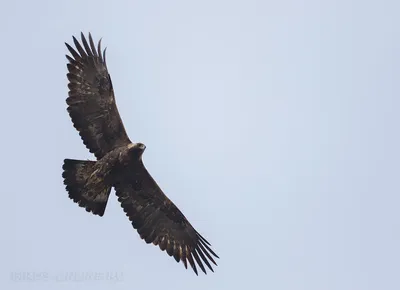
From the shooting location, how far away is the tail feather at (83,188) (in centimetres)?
1864

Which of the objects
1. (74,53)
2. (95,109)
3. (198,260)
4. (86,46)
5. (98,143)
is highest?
(86,46)

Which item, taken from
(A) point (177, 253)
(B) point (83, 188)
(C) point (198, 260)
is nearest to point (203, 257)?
(C) point (198, 260)

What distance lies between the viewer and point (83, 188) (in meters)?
18.8

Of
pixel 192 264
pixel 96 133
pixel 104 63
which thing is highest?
pixel 104 63

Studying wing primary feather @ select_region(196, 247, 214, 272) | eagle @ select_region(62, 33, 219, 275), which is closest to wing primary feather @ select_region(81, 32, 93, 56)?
eagle @ select_region(62, 33, 219, 275)

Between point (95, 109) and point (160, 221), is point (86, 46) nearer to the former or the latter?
point (95, 109)

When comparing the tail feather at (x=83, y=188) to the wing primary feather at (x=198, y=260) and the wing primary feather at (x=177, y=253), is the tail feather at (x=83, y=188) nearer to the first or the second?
the wing primary feather at (x=177, y=253)

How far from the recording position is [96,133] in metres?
19.0

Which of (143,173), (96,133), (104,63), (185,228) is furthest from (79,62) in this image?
(185,228)

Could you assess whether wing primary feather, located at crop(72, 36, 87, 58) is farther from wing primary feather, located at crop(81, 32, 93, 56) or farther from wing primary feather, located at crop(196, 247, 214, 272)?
wing primary feather, located at crop(196, 247, 214, 272)

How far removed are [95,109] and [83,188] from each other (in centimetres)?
190

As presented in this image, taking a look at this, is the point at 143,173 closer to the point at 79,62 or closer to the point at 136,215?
the point at 136,215

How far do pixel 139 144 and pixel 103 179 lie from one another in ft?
4.27

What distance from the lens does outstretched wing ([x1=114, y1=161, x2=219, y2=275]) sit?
64.5ft
